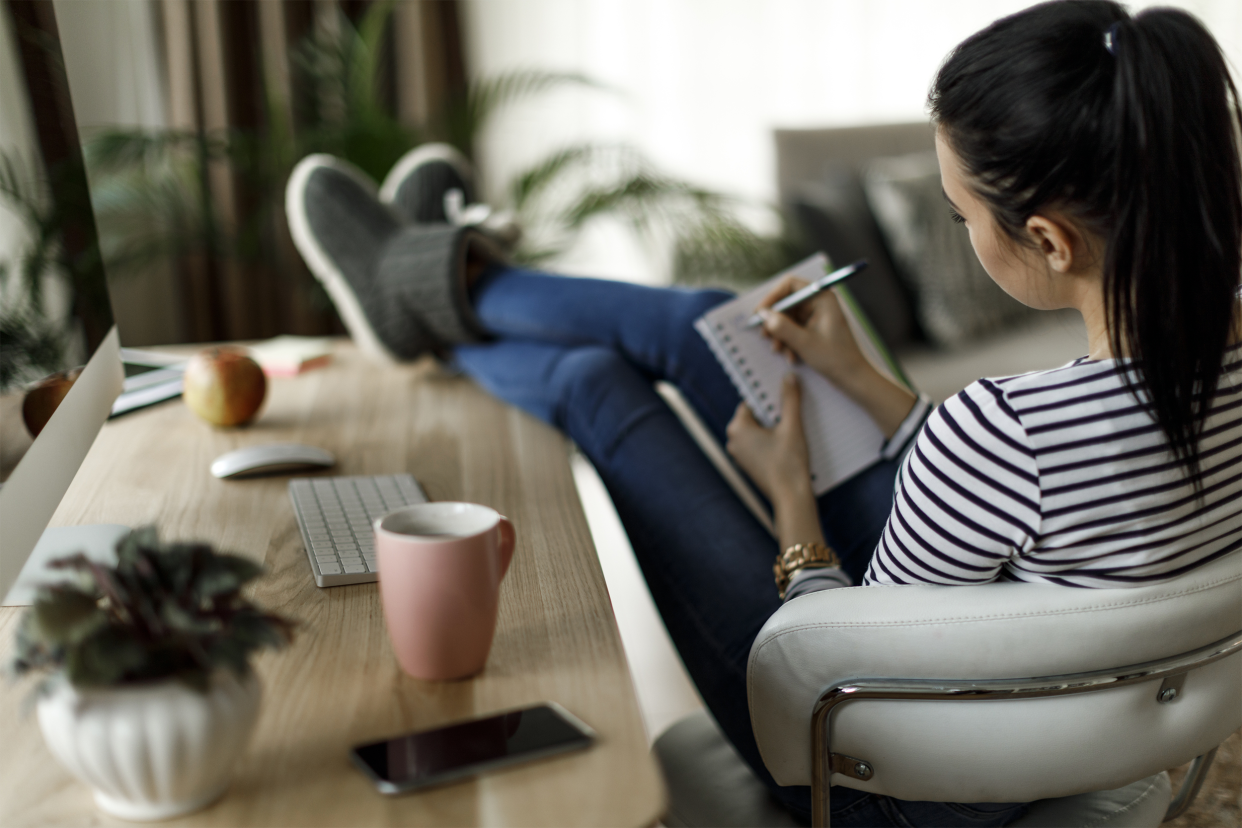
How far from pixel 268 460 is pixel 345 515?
165 mm

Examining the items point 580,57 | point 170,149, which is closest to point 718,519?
point 170,149

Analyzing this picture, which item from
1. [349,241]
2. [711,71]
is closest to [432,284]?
[349,241]

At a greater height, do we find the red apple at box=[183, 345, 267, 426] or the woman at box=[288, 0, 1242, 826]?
the woman at box=[288, 0, 1242, 826]

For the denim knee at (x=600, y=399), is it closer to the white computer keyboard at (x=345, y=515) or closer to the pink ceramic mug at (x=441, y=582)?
the white computer keyboard at (x=345, y=515)

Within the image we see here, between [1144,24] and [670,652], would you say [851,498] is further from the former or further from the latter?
[670,652]

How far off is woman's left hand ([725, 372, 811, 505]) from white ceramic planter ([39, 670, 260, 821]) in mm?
640

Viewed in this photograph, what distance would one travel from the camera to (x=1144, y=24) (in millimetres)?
594

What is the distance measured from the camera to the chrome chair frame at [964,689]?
596mm

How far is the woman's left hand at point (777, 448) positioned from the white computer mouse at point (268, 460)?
43 centimetres

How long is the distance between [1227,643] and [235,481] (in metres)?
0.83

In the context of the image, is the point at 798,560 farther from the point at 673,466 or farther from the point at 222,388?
the point at 222,388

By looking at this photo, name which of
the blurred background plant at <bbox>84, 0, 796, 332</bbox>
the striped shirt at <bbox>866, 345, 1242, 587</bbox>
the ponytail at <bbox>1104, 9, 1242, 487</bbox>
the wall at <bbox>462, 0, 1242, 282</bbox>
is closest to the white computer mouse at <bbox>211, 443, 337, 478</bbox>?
the striped shirt at <bbox>866, 345, 1242, 587</bbox>

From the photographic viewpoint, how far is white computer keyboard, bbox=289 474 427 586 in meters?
0.71

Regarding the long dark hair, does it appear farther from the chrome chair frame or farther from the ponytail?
the chrome chair frame
